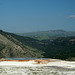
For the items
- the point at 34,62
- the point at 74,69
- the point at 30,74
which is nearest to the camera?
the point at 30,74

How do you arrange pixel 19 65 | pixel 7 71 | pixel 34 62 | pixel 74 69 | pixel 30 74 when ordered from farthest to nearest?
1. pixel 34 62
2. pixel 19 65
3. pixel 74 69
4. pixel 7 71
5. pixel 30 74

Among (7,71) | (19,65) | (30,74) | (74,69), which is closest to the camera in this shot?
(30,74)

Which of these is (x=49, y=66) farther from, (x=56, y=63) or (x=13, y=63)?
(x=13, y=63)

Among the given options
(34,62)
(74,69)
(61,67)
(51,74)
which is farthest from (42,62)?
(51,74)

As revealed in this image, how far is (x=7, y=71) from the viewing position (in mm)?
39688

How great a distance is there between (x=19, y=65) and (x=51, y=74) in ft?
34.6

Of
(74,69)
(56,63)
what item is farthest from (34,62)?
(74,69)

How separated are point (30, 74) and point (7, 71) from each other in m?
4.96

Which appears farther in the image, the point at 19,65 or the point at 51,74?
the point at 19,65

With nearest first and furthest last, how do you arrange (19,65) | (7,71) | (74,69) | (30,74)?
(30,74)
(7,71)
(74,69)
(19,65)

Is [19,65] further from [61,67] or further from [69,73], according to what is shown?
[69,73]

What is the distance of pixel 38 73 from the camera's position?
1501 inches

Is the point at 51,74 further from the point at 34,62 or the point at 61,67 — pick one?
the point at 34,62

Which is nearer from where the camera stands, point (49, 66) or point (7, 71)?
point (7, 71)
